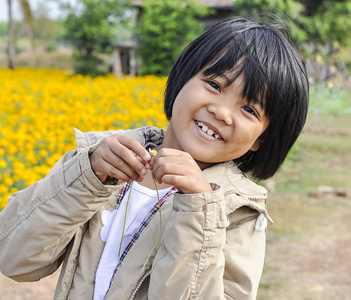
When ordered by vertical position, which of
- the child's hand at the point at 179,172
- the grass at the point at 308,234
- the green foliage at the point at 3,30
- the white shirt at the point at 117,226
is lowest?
the green foliage at the point at 3,30

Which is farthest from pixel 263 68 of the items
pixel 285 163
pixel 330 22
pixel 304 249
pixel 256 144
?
pixel 330 22

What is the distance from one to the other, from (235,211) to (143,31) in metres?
13.1

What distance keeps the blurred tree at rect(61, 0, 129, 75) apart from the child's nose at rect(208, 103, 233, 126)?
1682cm

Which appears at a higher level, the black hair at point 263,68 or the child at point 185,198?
the black hair at point 263,68

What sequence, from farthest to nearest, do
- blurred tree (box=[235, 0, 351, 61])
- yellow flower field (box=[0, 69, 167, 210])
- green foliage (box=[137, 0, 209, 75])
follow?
blurred tree (box=[235, 0, 351, 61]) < green foliage (box=[137, 0, 209, 75]) < yellow flower field (box=[0, 69, 167, 210])

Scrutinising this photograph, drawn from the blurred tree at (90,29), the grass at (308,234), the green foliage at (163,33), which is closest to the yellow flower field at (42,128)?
the grass at (308,234)

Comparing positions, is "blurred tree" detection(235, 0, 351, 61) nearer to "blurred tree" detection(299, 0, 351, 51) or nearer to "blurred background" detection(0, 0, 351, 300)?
"blurred tree" detection(299, 0, 351, 51)

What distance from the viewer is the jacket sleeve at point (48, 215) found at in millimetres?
951

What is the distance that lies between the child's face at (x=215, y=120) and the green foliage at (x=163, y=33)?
12.4 metres

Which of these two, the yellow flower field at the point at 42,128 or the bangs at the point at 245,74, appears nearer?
the bangs at the point at 245,74

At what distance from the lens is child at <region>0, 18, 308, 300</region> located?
87cm

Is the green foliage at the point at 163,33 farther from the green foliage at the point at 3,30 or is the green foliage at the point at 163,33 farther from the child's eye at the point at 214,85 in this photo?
the green foliage at the point at 3,30

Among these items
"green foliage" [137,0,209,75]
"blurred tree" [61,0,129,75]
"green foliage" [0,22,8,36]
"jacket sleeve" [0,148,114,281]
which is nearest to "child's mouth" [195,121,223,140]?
"jacket sleeve" [0,148,114,281]

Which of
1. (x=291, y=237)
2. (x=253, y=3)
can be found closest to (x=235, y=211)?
(x=291, y=237)
